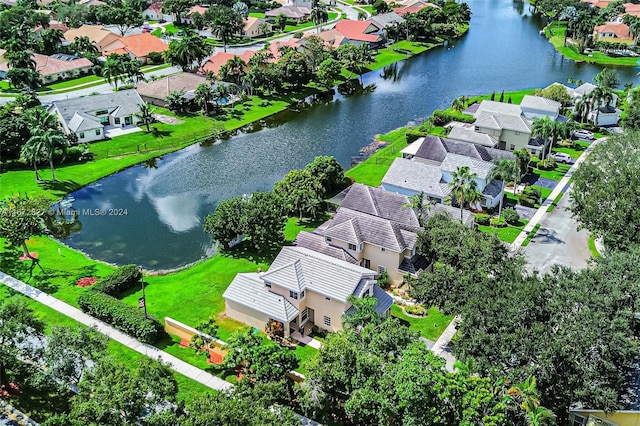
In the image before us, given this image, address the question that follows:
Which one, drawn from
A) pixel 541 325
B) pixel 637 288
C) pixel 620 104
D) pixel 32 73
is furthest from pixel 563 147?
pixel 32 73

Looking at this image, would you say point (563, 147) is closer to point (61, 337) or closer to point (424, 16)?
point (61, 337)

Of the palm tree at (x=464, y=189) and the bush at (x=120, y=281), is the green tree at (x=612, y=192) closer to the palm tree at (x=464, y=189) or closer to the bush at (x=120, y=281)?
the palm tree at (x=464, y=189)

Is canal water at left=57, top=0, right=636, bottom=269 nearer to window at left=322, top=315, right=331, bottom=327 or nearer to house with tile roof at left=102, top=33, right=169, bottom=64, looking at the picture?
window at left=322, top=315, right=331, bottom=327

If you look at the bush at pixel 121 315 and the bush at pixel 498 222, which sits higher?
the bush at pixel 121 315

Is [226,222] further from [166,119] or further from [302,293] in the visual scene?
[166,119]

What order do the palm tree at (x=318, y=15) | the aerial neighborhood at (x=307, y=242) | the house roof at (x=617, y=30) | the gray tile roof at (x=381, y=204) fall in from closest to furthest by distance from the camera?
the aerial neighborhood at (x=307, y=242) < the gray tile roof at (x=381, y=204) < the house roof at (x=617, y=30) < the palm tree at (x=318, y=15)

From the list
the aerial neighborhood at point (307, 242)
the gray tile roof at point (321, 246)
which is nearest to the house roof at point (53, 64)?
the aerial neighborhood at point (307, 242)

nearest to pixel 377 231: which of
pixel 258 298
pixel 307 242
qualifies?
pixel 307 242

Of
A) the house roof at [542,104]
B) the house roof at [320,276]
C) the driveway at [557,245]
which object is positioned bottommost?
the driveway at [557,245]
